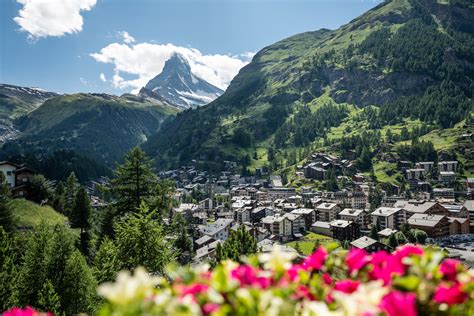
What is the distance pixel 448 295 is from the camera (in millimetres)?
3576

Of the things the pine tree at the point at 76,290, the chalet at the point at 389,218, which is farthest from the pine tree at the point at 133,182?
the chalet at the point at 389,218

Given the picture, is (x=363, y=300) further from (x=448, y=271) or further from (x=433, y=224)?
(x=433, y=224)

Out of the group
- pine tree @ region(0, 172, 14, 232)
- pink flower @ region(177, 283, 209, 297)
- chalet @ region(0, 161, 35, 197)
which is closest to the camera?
pink flower @ region(177, 283, 209, 297)

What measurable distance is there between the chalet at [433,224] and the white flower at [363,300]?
12750cm

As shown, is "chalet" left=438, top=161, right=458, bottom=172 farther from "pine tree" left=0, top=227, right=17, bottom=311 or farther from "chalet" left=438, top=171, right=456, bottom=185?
"pine tree" left=0, top=227, right=17, bottom=311

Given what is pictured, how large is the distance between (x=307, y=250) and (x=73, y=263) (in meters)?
88.2

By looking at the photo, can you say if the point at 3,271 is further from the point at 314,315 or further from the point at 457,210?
the point at 457,210

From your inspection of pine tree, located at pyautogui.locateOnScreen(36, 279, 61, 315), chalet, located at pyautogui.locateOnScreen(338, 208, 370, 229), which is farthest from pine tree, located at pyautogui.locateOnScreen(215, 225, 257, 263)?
chalet, located at pyautogui.locateOnScreen(338, 208, 370, 229)

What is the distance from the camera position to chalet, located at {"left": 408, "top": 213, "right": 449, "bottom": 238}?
4577 inches

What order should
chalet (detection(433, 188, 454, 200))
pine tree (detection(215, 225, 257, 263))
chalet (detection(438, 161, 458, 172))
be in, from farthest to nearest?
chalet (detection(438, 161, 458, 172))
chalet (detection(433, 188, 454, 200))
pine tree (detection(215, 225, 257, 263))

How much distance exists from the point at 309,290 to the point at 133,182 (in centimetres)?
3122

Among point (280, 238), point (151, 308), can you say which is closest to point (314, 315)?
point (151, 308)

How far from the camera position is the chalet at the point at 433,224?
116 m

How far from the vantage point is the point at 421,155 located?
185250 millimetres
